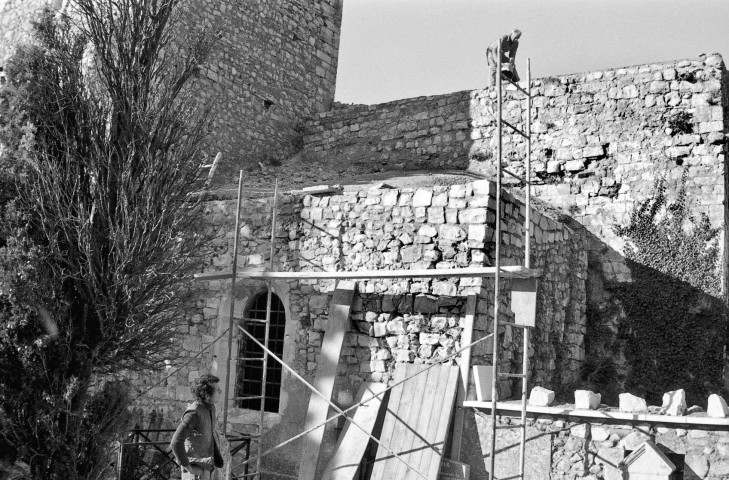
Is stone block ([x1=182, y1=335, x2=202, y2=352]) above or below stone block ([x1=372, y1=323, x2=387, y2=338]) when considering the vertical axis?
below

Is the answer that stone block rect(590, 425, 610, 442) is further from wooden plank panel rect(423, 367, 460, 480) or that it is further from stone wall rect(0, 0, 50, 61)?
stone wall rect(0, 0, 50, 61)

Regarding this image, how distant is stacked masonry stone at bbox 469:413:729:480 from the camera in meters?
7.37

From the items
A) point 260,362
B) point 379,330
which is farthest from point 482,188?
point 260,362

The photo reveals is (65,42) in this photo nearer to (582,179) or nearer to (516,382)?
(516,382)

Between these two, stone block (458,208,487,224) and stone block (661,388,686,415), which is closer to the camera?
stone block (661,388,686,415)

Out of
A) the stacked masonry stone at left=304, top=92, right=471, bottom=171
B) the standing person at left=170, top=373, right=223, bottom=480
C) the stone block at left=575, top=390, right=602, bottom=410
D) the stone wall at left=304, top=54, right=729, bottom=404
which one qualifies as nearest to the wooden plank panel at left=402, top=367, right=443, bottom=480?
the stone block at left=575, top=390, right=602, bottom=410

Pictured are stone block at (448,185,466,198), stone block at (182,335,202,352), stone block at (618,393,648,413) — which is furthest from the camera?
stone block at (182,335,202,352)

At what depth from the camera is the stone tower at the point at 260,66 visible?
587 inches

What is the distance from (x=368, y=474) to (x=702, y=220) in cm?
667

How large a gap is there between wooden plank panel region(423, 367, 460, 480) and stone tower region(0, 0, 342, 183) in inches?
288

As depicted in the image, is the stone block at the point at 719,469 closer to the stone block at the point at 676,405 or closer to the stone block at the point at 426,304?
the stone block at the point at 676,405

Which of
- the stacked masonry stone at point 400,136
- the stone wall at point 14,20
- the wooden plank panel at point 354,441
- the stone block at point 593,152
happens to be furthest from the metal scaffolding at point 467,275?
the stone wall at point 14,20

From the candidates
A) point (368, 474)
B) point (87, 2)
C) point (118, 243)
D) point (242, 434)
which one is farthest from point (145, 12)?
point (368, 474)

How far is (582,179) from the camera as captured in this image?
13227 millimetres
